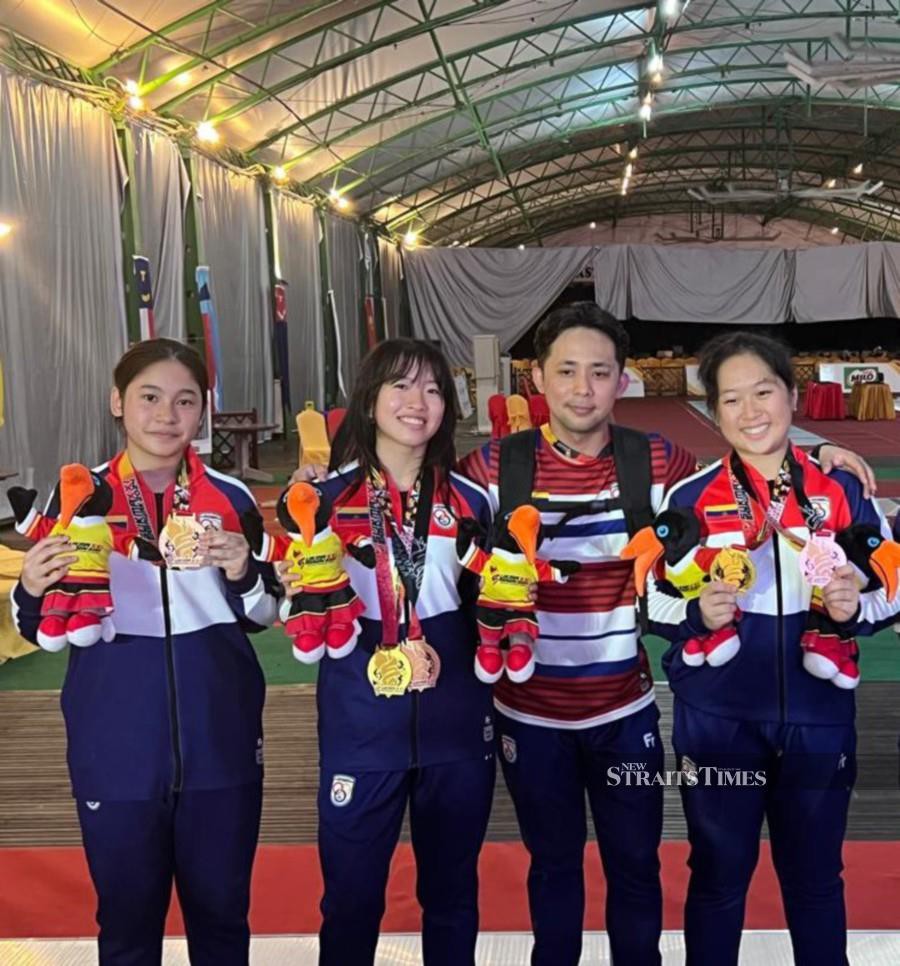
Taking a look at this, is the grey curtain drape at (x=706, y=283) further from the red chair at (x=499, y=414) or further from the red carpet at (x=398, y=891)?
the red carpet at (x=398, y=891)

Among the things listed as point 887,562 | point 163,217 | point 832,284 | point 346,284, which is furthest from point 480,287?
point 887,562

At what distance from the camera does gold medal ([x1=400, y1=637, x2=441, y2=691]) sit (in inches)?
68.6

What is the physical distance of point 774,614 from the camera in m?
1.83

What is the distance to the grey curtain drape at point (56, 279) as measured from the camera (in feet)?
26.0

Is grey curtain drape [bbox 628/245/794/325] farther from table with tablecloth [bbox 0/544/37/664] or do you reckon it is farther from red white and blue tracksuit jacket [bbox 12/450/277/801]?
red white and blue tracksuit jacket [bbox 12/450/277/801]

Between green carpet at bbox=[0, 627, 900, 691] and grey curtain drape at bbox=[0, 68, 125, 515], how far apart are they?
3489 mm

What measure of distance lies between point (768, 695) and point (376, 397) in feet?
3.05

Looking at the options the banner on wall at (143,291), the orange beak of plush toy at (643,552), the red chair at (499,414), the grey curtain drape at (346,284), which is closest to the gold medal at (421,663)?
the orange beak of plush toy at (643,552)

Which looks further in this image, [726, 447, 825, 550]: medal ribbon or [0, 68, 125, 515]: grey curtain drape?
[0, 68, 125, 515]: grey curtain drape

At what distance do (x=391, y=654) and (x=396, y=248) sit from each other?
2145 centimetres

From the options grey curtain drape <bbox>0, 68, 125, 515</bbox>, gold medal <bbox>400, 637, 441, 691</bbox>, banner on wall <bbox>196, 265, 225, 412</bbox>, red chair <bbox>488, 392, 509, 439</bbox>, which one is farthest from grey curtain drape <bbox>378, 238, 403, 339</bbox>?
gold medal <bbox>400, 637, 441, 691</bbox>

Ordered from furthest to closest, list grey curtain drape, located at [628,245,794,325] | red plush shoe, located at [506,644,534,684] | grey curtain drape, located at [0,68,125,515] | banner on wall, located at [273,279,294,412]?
1. grey curtain drape, located at [628,245,794,325]
2. banner on wall, located at [273,279,294,412]
3. grey curtain drape, located at [0,68,125,515]
4. red plush shoe, located at [506,644,534,684]

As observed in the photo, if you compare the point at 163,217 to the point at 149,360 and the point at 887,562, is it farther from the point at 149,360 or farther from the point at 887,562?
the point at 887,562

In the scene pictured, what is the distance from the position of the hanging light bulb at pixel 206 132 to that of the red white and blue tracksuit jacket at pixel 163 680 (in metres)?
10.9
